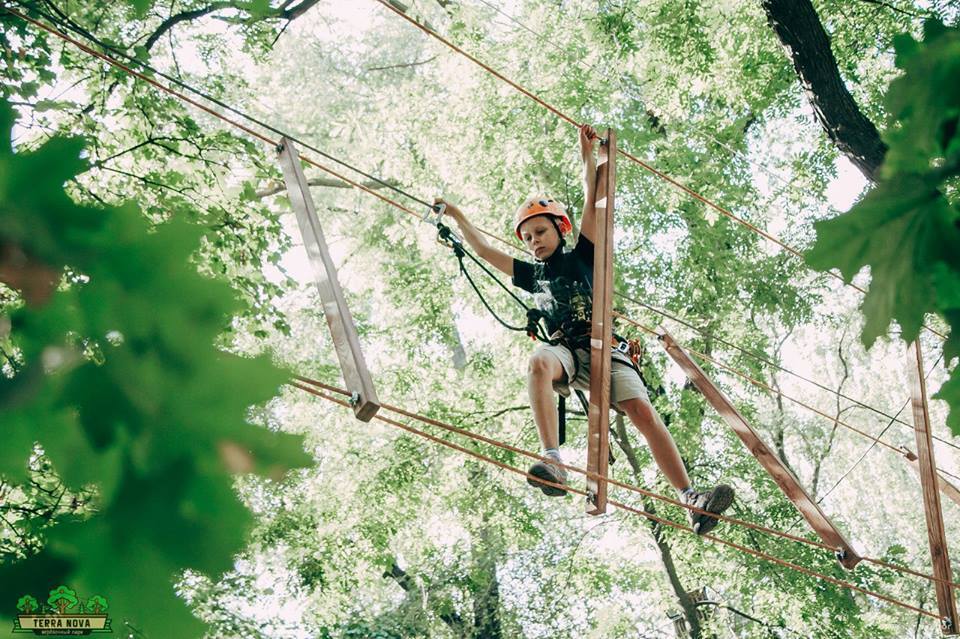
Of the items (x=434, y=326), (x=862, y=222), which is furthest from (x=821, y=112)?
(x=434, y=326)

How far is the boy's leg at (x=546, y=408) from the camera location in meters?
3.79

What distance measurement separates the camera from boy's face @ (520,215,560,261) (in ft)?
15.1

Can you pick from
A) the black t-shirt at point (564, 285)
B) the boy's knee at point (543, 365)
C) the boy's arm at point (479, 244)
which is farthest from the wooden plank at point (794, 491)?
the boy's arm at point (479, 244)

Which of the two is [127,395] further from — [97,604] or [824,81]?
[824,81]

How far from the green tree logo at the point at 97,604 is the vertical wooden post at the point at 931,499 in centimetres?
505

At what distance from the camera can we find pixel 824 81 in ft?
18.1

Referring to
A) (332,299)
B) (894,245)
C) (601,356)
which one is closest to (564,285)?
(601,356)

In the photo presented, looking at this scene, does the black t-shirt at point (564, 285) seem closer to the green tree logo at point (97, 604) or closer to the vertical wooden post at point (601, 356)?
the vertical wooden post at point (601, 356)

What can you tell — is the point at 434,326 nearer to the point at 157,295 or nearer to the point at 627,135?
the point at 627,135

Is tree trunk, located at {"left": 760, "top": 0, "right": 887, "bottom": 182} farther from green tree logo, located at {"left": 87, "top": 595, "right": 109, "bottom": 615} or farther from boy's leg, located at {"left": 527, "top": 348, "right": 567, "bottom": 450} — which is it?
green tree logo, located at {"left": 87, "top": 595, "right": 109, "bottom": 615}

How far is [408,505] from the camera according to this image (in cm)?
1038

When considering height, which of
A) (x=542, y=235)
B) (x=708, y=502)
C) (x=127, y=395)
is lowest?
(x=127, y=395)

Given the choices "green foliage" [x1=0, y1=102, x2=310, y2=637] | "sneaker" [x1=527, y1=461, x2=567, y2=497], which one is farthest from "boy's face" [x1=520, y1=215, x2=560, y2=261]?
"green foliage" [x1=0, y1=102, x2=310, y2=637]

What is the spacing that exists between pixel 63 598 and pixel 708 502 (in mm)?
3791
